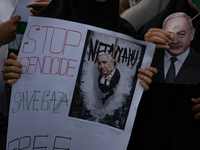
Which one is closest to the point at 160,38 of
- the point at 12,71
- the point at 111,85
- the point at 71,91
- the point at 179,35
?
the point at 179,35

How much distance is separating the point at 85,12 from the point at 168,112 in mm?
567

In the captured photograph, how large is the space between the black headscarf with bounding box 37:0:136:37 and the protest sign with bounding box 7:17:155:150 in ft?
0.29

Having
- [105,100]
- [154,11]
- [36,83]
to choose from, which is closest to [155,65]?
[105,100]

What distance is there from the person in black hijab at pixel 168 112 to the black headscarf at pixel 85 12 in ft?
0.58

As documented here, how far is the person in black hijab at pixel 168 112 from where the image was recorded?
98 cm

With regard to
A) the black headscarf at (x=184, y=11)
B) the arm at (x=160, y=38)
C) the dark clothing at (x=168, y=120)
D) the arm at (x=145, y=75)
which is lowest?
the dark clothing at (x=168, y=120)

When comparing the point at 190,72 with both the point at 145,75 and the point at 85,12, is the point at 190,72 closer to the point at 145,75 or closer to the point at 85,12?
the point at 145,75

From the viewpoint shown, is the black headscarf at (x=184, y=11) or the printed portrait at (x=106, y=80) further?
the black headscarf at (x=184, y=11)

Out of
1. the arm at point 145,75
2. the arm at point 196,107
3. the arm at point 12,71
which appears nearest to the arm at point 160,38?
the arm at point 145,75

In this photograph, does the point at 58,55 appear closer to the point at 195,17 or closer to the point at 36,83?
the point at 36,83

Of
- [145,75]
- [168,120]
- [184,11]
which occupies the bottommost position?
[168,120]

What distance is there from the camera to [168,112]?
103cm

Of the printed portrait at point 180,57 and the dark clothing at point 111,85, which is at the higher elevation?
the printed portrait at point 180,57

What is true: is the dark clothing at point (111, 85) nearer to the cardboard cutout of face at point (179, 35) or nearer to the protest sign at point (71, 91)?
the protest sign at point (71, 91)
